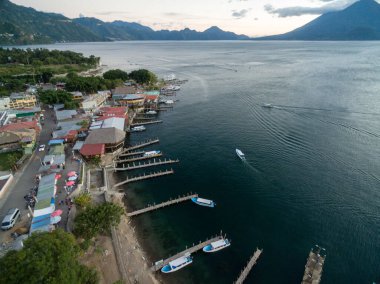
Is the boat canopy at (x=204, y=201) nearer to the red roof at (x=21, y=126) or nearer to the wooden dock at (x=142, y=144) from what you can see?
the wooden dock at (x=142, y=144)

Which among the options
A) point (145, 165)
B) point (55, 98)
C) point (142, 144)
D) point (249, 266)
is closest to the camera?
point (249, 266)

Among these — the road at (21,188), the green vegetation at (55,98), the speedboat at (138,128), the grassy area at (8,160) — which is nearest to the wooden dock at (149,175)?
the road at (21,188)

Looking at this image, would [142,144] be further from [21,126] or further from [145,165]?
[21,126]

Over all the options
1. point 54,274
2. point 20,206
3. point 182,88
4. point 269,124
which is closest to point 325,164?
point 269,124

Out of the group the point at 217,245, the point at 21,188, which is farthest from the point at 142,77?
the point at 217,245

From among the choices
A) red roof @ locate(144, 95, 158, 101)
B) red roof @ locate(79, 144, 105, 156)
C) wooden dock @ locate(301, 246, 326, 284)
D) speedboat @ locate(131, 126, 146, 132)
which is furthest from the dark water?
red roof @ locate(144, 95, 158, 101)

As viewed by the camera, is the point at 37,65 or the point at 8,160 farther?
the point at 37,65
